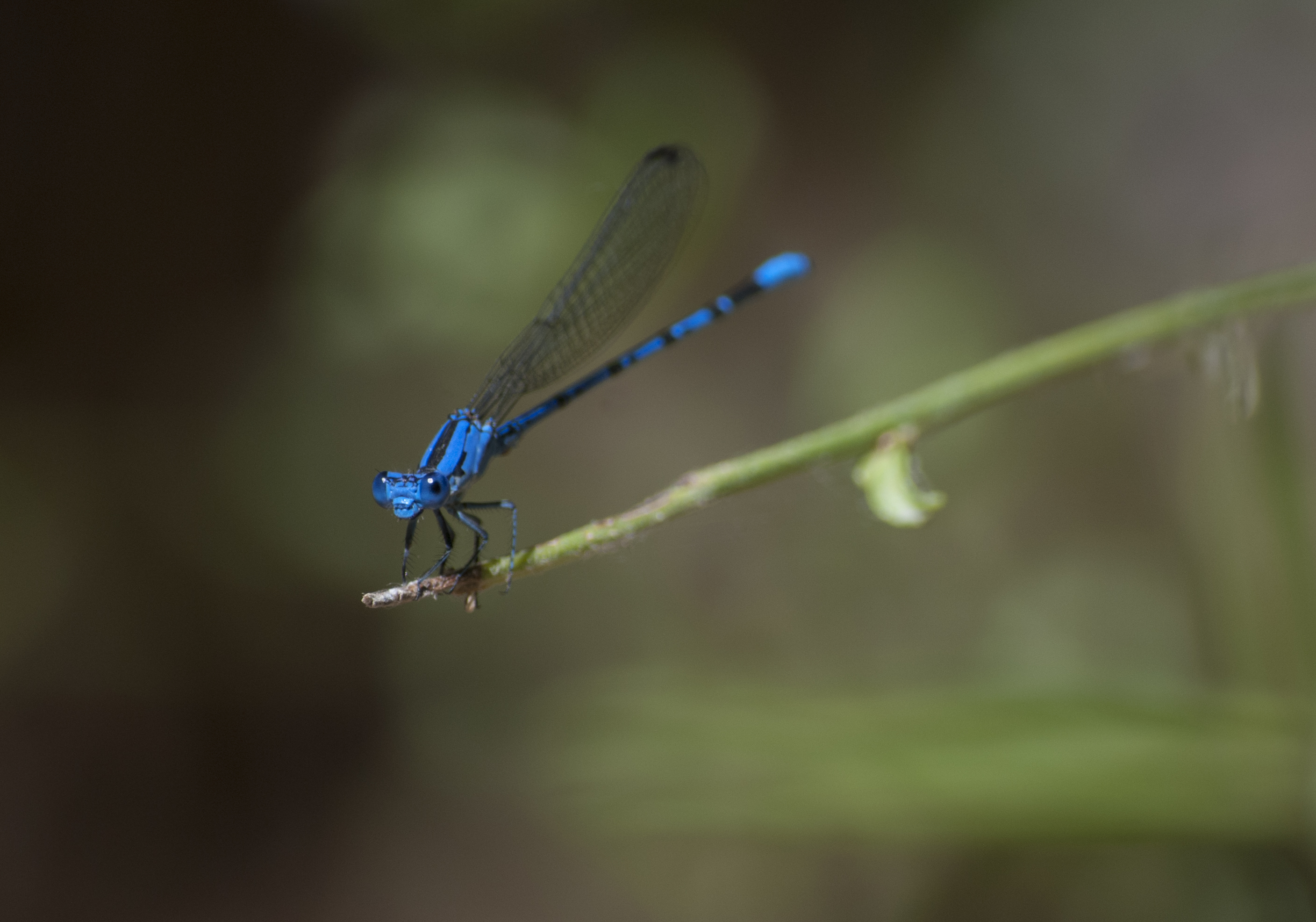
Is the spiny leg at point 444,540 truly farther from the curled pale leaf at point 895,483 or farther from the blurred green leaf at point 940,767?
the curled pale leaf at point 895,483

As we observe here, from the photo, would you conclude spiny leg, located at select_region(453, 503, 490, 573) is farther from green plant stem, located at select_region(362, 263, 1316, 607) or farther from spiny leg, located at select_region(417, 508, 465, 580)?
green plant stem, located at select_region(362, 263, 1316, 607)

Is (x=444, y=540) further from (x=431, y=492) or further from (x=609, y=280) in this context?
(x=609, y=280)

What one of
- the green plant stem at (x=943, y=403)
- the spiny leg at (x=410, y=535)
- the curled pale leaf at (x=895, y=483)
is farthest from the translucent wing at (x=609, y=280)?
the curled pale leaf at (x=895, y=483)

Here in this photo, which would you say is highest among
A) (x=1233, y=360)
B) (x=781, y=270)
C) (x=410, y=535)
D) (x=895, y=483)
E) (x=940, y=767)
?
(x=781, y=270)

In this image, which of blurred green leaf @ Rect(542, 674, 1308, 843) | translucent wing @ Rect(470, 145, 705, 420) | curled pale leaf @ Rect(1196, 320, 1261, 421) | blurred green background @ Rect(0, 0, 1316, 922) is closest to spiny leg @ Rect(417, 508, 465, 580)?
translucent wing @ Rect(470, 145, 705, 420)

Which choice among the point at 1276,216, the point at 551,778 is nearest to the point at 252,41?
the point at 551,778

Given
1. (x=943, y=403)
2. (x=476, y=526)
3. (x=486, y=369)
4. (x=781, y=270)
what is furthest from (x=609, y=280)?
(x=943, y=403)
